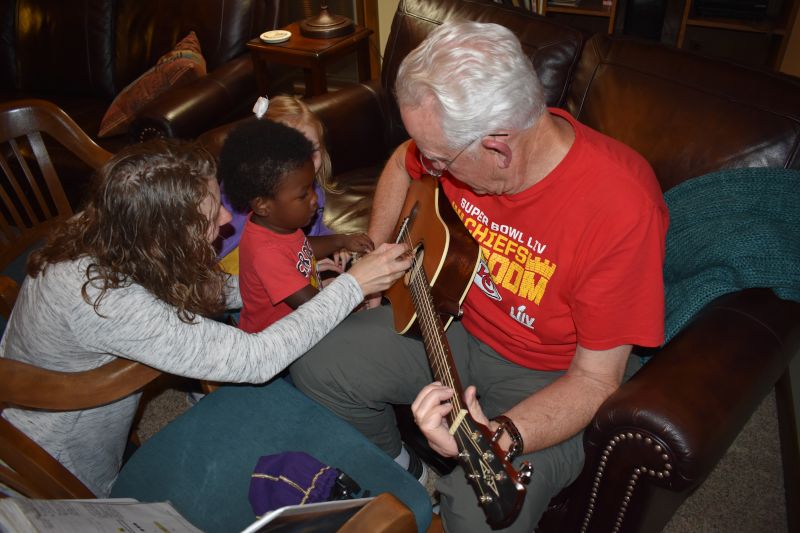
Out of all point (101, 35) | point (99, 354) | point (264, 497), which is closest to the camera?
point (264, 497)

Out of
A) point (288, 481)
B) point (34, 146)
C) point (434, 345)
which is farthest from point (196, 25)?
point (288, 481)

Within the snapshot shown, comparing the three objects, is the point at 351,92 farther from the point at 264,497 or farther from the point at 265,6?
the point at 264,497

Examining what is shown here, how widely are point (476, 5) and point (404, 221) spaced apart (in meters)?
0.89

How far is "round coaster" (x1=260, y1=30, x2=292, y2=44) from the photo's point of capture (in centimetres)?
270

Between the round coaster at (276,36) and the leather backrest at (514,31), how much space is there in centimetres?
65

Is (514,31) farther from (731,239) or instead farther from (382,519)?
(382,519)

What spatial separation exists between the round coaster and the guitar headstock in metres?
2.23

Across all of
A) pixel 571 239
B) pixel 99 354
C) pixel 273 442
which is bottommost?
pixel 273 442

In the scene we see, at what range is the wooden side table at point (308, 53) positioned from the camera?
8.73 ft

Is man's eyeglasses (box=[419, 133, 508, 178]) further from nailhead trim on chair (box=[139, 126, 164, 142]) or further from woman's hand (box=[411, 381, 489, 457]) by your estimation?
nailhead trim on chair (box=[139, 126, 164, 142])

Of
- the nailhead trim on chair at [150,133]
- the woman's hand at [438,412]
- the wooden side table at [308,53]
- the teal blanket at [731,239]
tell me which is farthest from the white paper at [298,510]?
the wooden side table at [308,53]

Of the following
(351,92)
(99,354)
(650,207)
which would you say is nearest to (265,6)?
(351,92)

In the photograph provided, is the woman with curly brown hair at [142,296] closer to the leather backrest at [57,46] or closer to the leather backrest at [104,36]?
the leather backrest at [104,36]

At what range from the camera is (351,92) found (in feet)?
7.70
